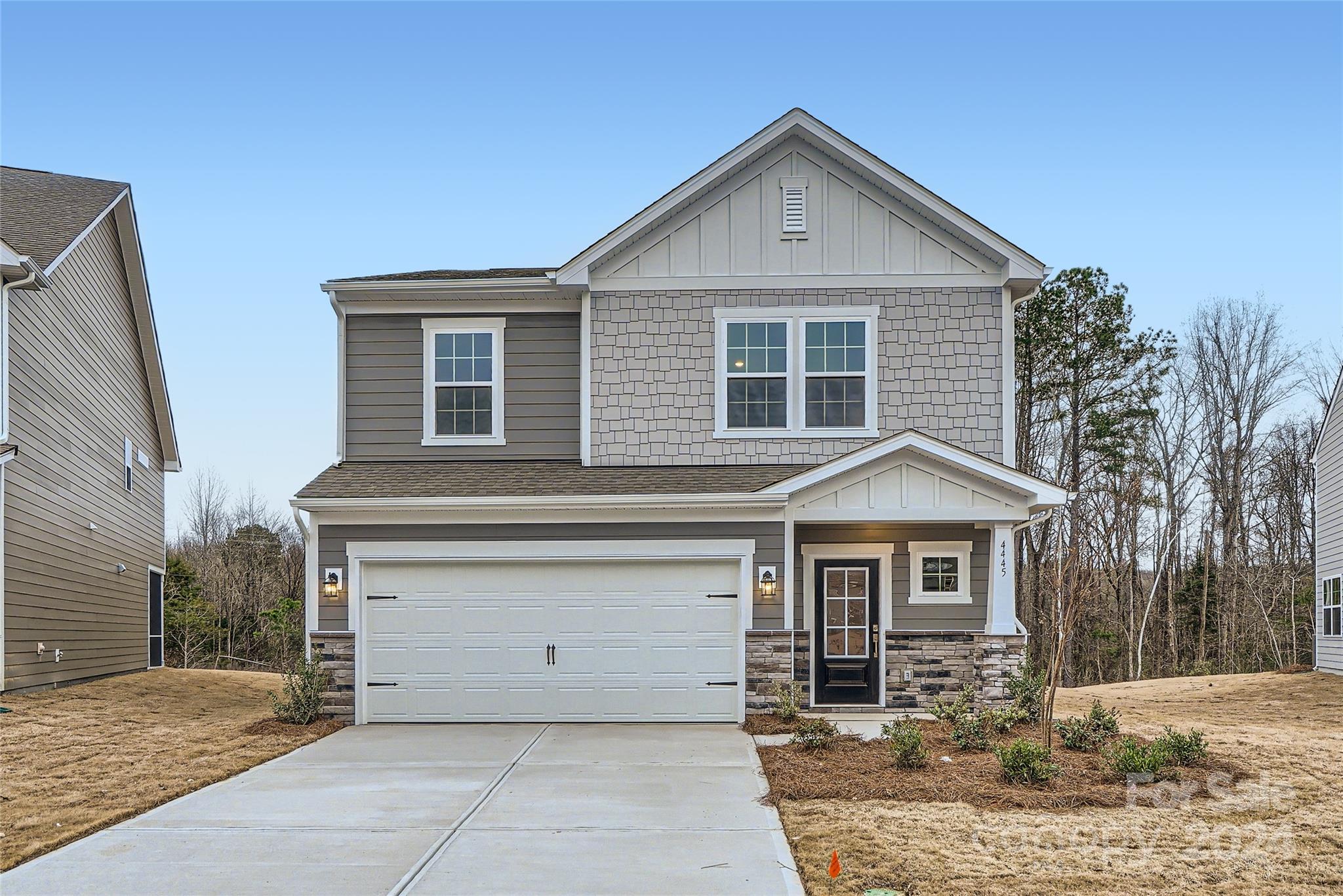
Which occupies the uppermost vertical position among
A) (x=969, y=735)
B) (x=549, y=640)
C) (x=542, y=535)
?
(x=542, y=535)

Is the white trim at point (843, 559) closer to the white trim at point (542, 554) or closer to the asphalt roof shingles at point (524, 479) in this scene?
the asphalt roof shingles at point (524, 479)

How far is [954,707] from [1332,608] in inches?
492

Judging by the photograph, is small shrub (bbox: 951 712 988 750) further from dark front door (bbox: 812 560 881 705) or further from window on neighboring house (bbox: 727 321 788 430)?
window on neighboring house (bbox: 727 321 788 430)

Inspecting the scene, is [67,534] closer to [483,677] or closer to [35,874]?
[483,677]

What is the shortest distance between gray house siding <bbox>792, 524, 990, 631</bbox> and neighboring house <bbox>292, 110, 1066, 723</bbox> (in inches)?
1.3

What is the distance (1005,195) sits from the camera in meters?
25.1

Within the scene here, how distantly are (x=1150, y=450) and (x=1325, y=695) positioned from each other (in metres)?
12.7

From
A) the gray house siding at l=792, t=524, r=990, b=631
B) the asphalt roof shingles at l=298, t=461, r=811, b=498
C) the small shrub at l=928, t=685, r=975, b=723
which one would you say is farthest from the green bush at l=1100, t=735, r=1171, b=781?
the asphalt roof shingles at l=298, t=461, r=811, b=498

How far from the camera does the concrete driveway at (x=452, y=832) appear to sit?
6078 millimetres

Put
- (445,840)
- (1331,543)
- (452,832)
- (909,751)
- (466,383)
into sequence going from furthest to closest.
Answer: (1331,543) → (466,383) → (909,751) → (452,832) → (445,840)

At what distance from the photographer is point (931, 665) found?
13.6m

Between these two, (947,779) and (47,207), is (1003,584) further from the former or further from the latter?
(47,207)

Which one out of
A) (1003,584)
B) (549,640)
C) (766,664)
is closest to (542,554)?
(549,640)

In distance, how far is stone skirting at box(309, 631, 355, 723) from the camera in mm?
12859
